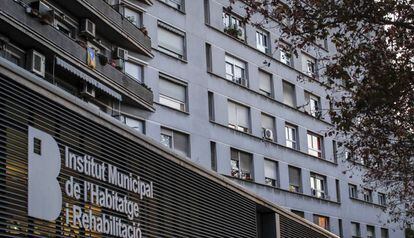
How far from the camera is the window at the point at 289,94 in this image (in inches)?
1517

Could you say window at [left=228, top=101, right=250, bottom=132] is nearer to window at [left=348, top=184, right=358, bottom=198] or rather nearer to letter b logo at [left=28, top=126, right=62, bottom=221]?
window at [left=348, top=184, right=358, bottom=198]

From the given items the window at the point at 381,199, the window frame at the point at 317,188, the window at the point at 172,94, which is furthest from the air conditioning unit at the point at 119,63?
the window at the point at 381,199

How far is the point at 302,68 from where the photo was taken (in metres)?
40.8

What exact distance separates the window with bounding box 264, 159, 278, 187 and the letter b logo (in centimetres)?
2721

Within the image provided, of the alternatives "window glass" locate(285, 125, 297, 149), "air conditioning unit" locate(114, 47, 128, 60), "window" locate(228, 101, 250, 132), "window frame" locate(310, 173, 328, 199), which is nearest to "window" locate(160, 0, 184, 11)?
"air conditioning unit" locate(114, 47, 128, 60)

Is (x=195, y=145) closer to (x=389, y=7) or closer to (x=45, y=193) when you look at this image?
(x=389, y=7)

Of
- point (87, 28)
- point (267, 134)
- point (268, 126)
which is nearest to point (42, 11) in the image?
point (87, 28)

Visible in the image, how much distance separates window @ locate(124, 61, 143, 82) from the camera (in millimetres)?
27203

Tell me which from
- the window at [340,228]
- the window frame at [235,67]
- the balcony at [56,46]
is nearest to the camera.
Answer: the balcony at [56,46]

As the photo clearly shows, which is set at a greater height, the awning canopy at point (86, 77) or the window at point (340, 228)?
the awning canopy at point (86, 77)

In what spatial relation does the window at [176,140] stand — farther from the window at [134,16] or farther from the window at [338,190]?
the window at [338,190]

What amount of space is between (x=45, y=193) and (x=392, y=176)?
619 inches

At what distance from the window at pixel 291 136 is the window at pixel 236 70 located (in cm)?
478

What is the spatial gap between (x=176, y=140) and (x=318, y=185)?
14.1m
